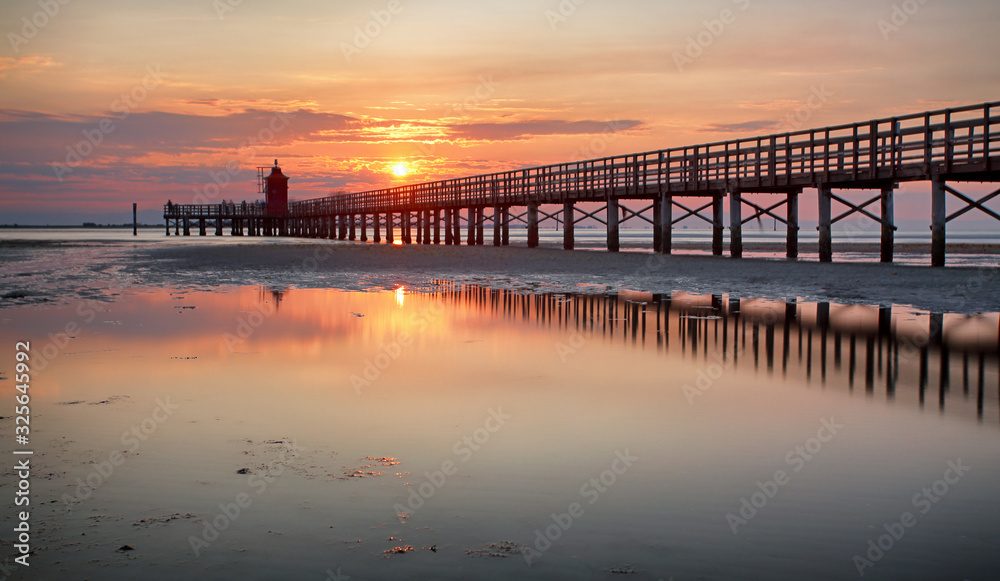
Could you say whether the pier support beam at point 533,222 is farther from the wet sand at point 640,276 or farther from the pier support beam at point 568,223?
the wet sand at point 640,276

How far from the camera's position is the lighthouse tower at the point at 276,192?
96.4 meters

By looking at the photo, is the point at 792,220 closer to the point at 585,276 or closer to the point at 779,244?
the point at 585,276

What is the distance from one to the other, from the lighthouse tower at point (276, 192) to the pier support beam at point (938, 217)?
84941 mm

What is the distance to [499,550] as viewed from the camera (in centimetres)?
353

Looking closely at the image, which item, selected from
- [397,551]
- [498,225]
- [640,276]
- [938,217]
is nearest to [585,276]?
[640,276]

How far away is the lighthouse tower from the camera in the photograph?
96.4 meters

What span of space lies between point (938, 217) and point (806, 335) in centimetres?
1247

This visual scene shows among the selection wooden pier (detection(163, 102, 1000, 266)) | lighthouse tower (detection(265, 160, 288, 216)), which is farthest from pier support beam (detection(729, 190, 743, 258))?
lighthouse tower (detection(265, 160, 288, 216))

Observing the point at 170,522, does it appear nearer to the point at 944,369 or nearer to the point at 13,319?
the point at 944,369

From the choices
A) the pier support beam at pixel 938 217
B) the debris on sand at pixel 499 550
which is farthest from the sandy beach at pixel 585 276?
the debris on sand at pixel 499 550

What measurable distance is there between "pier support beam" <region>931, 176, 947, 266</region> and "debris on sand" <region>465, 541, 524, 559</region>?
19842 mm

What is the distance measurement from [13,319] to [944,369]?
40.9ft

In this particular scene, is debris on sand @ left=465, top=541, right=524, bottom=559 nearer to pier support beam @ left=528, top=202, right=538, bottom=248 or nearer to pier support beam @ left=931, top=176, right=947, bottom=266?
pier support beam @ left=931, top=176, right=947, bottom=266

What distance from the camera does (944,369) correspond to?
8031 mm
